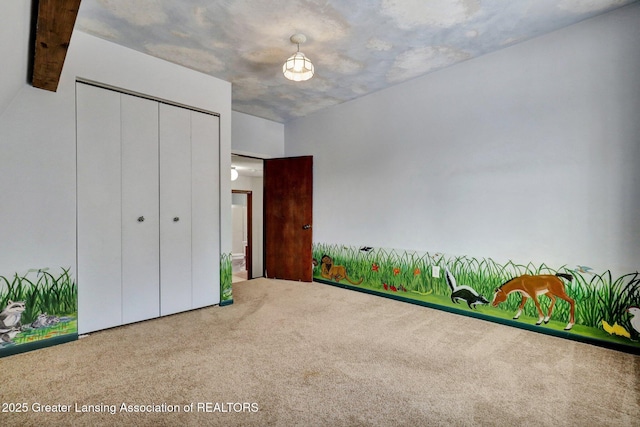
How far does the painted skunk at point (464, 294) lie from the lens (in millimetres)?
3200

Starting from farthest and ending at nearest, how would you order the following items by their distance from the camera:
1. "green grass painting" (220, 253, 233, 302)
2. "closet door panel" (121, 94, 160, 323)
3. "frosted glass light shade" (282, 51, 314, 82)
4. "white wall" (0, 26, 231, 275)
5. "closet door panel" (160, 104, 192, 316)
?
"green grass painting" (220, 253, 233, 302) → "closet door panel" (160, 104, 192, 316) → "closet door panel" (121, 94, 160, 323) → "frosted glass light shade" (282, 51, 314, 82) → "white wall" (0, 26, 231, 275)

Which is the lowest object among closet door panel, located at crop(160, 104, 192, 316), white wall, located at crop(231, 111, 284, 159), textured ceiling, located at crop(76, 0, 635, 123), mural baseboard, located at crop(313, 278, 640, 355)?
mural baseboard, located at crop(313, 278, 640, 355)

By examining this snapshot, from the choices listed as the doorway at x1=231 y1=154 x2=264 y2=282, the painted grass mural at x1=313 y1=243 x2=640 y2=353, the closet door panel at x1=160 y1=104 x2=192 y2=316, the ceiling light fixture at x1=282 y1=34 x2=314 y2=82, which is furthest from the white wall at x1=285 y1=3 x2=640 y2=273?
the doorway at x1=231 y1=154 x2=264 y2=282

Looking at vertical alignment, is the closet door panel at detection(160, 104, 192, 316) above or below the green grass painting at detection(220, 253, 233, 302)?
above

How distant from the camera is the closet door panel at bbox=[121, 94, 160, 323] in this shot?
288cm

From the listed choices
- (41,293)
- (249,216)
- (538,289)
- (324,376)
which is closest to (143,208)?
(41,293)

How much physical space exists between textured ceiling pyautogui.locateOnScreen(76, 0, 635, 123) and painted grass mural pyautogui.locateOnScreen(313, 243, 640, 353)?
2.12 metres

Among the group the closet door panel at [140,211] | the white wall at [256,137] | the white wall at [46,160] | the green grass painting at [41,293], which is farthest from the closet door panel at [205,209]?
the white wall at [256,137]

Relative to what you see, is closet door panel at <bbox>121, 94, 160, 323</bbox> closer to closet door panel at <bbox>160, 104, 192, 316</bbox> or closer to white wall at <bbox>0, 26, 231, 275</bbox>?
closet door panel at <bbox>160, 104, 192, 316</bbox>

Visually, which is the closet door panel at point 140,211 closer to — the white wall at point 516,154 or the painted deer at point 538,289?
the white wall at point 516,154

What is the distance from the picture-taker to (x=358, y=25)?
2.58m

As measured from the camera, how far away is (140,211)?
117 inches

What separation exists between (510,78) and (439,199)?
4.46 feet

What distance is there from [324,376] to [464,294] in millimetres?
2000
